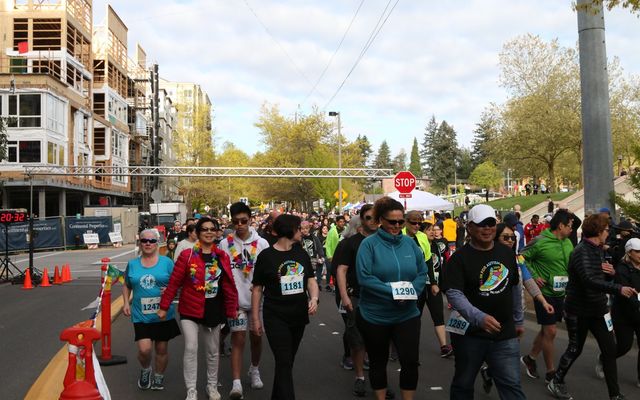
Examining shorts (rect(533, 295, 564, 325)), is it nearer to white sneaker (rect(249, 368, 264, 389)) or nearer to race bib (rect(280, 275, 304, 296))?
race bib (rect(280, 275, 304, 296))

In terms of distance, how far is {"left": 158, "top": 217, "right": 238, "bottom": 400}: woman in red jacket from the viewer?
5.91m

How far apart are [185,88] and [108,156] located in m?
84.1

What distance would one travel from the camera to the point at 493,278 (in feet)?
15.2

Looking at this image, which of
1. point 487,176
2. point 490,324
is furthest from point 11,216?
point 487,176

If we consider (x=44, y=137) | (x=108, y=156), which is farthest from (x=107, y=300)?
(x=108, y=156)

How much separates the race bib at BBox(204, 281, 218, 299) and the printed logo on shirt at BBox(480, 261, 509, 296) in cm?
262

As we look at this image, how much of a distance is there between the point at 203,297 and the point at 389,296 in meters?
1.92

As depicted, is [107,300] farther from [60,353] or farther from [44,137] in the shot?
[44,137]

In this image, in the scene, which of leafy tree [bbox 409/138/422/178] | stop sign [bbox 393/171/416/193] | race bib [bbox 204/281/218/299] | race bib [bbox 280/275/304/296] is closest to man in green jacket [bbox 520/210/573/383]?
race bib [bbox 280/275/304/296]

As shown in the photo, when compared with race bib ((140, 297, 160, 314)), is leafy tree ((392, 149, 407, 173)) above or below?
above

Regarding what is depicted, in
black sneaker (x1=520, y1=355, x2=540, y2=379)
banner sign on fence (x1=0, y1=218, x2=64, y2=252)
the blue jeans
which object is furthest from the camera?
banner sign on fence (x1=0, y1=218, x2=64, y2=252)

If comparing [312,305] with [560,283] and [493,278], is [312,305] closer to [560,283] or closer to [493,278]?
[493,278]

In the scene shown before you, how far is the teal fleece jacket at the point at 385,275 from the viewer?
16.4ft

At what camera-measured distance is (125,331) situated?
10.4 metres
